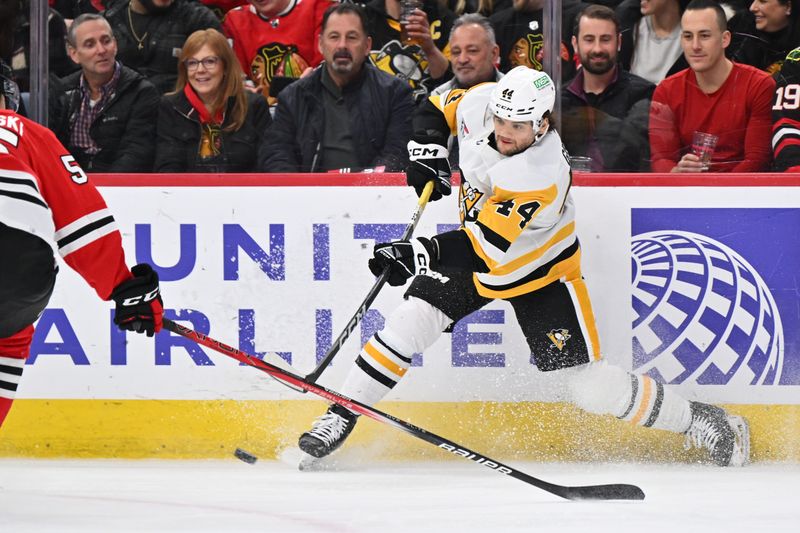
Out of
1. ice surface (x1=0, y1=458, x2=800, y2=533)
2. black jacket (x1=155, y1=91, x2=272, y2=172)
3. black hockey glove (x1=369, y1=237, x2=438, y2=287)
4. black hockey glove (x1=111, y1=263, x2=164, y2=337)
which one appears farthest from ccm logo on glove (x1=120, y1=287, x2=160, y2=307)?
black jacket (x1=155, y1=91, x2=272, y2=172)

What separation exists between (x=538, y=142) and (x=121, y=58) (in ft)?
4.87

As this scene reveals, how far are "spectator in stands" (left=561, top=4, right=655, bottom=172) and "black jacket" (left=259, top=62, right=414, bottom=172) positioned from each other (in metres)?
0.56

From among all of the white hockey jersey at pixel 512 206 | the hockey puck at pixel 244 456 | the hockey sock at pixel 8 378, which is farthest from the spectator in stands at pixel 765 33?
the hockey sock at pixel 8 378

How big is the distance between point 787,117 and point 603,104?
1.95 feet

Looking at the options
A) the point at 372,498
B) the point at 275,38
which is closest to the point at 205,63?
the point at 275,38

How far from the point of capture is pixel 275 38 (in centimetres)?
437

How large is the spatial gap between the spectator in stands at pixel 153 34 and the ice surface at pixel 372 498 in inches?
52.1

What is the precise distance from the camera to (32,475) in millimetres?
3826

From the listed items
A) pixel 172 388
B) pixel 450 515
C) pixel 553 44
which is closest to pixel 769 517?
pixel 450 515

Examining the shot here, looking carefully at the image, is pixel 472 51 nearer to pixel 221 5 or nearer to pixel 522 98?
pixel 522 98

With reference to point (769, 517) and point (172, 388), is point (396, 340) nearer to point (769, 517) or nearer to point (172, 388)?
point (172, 388)

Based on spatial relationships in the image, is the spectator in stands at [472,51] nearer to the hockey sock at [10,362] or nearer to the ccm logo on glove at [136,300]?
the ccm logo on glove at [136,300]

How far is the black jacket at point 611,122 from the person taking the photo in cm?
407

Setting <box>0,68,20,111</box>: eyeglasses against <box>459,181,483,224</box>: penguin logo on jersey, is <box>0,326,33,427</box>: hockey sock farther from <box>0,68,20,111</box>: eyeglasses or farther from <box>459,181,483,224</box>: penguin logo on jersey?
<box>459,181,483,224</box>: penguin logo on jersey
